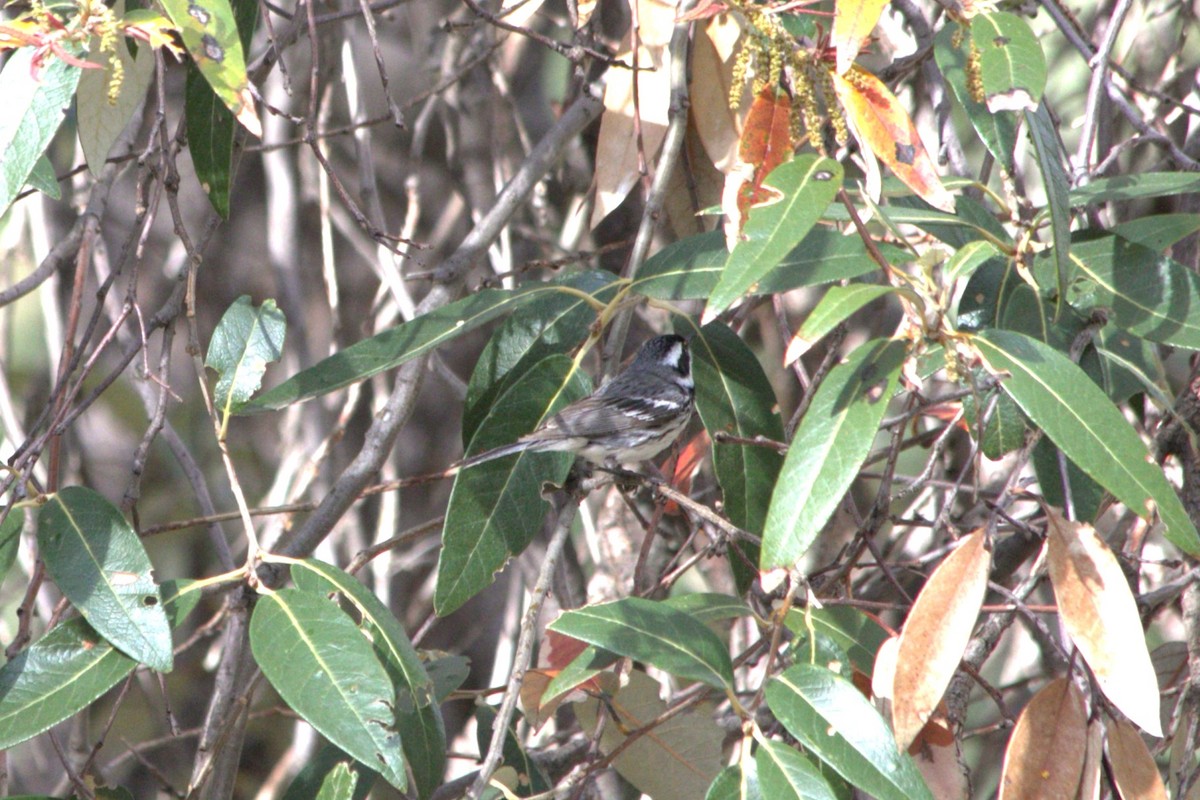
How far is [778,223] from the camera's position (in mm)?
1797

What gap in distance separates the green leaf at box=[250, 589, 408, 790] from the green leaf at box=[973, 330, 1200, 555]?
108cm

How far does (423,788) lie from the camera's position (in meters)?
2.12

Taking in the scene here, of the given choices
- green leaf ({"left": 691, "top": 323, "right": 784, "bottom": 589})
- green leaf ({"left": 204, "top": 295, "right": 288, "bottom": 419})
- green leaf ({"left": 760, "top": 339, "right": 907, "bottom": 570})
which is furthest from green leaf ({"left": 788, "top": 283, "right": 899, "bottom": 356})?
green leaf ({"left": 204, "top": 295, "right": 288, "bottom": 419})

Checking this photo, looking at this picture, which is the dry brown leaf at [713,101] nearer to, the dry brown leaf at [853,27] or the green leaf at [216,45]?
the dry brown leaf at [853,27]

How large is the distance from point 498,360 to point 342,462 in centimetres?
322

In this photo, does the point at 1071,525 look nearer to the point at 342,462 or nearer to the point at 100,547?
the point at 100,547

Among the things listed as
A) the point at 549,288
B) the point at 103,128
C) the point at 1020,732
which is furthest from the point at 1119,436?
the point at 103,128

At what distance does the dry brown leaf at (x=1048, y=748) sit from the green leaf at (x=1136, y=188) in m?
0.99

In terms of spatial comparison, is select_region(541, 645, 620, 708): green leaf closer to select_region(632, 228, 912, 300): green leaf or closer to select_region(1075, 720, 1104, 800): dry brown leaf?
select_region(632, 228, 912, 300): green leaf

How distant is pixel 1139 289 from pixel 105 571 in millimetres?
2073

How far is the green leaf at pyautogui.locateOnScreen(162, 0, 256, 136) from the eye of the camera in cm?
189

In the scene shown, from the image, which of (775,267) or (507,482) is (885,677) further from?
(507,482)

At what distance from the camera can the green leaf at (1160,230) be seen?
7.90 feet

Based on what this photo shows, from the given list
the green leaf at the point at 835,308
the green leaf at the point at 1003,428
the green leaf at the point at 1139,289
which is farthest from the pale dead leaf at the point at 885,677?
the green leaf at the point at 1139,289
